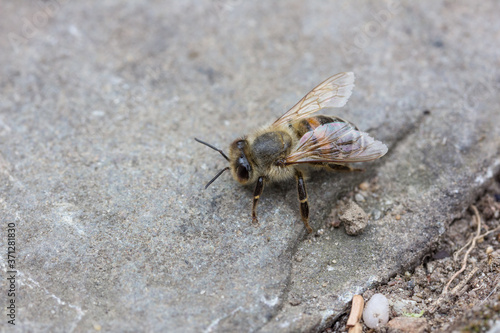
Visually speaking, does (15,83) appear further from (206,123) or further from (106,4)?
(206,123)

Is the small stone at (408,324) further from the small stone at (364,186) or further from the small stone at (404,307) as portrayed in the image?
the small stone at (364,186)

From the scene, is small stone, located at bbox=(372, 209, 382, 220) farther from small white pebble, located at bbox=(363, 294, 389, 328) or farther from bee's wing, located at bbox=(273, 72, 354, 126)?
bee's wing, located at bbox=(273, 72, 354, 126)

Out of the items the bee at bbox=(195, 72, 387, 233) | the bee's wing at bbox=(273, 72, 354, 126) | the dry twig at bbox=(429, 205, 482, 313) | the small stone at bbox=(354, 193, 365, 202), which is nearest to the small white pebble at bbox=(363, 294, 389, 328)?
the dry twig at bbox=(429, 205, 482, 313)

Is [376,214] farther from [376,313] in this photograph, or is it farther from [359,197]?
[376,313]

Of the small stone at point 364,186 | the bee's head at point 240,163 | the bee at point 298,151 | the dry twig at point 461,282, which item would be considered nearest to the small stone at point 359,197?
the small stone at point 364,186

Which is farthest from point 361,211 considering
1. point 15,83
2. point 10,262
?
point 15,83

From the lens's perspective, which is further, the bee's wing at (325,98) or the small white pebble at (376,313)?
the bee's wing at (325,98)

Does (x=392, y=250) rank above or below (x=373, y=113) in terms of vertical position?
below
